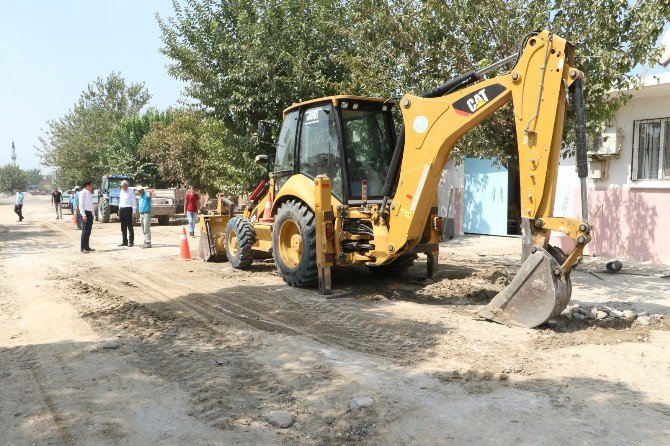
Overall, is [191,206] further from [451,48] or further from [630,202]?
[630,202]

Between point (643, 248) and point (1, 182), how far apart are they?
12018cm

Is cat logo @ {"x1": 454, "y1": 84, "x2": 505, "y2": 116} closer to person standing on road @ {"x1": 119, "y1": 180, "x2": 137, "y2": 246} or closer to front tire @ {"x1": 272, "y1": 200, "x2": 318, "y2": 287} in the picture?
front tire @ {"x1": 272, "y1": 200, "x2": 318, "y2": 287}

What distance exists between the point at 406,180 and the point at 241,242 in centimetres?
389

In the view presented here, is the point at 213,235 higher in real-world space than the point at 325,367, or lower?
higher

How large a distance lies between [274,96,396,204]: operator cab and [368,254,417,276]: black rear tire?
50.3 inches

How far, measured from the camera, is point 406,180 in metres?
6.92

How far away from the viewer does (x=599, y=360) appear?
4.74m

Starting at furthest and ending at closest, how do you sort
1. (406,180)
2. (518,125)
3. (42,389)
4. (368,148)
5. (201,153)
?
(201,153)
(368,148)
(406,180)
(518,125)
(42,389)

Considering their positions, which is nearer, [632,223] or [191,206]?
[632,223]

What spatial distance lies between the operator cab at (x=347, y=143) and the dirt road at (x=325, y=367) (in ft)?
5.29

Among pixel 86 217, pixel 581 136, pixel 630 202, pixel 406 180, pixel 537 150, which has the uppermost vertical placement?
pixel 581 136

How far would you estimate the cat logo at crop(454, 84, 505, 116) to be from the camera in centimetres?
596

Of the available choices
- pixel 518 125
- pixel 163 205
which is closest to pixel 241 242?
pixel 518 125

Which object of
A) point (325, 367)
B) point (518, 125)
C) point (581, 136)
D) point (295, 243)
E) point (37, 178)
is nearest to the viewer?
point (325, 367)
